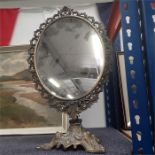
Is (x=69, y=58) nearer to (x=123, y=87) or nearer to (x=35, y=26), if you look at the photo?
(x=123, y=87)

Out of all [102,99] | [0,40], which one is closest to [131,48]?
[102,99]

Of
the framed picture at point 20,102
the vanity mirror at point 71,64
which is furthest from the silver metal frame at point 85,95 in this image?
the framed picture at point 20,102

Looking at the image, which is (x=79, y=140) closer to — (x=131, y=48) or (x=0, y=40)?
(x=131, y=48)

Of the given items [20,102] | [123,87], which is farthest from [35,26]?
[123,87]

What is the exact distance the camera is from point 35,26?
1.12 metres

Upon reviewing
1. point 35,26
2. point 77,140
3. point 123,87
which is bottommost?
point 77,140

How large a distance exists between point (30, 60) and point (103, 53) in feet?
0.59

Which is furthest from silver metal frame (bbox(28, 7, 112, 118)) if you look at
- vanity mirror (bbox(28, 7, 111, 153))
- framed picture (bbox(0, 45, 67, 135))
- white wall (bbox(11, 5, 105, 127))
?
white wall (bbox(11, 5, 105, 127))

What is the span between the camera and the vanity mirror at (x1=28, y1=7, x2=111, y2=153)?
60 cm

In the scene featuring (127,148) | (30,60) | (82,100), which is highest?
(30,60)

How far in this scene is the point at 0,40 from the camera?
111 centimetres

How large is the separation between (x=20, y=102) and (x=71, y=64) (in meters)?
0.38

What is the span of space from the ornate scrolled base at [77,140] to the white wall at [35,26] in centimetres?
48

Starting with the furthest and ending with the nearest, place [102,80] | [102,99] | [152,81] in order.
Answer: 1. [102,99]
2. [102,80]
3. [152,81]
